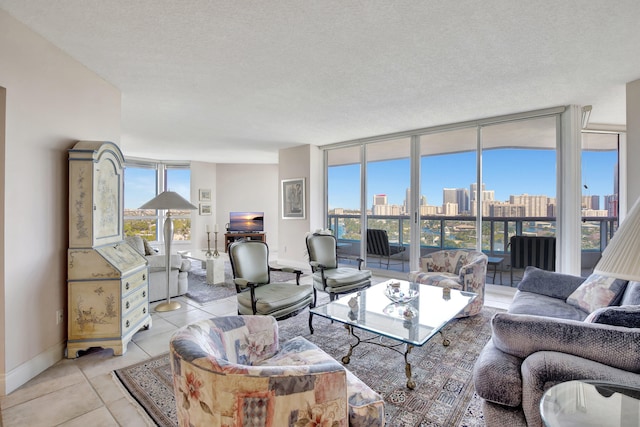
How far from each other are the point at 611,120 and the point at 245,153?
22.2 feet

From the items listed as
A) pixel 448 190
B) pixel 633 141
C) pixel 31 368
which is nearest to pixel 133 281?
pixel 31 368

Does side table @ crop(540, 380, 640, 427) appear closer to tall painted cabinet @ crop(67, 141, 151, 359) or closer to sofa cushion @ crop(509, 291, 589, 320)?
sofa cushion @ crop(509, 291, 589, 320)

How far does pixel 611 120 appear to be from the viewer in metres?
4.46

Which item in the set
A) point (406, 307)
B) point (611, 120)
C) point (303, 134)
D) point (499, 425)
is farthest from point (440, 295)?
point (611, 120)

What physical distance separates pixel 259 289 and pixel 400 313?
146 centimetres

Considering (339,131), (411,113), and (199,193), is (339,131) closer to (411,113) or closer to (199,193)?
(411,113)

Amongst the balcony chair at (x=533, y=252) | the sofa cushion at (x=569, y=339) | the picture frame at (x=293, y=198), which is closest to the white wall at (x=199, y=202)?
the picture frame at (x=293, y=198)

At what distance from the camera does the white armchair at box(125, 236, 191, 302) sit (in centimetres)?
395

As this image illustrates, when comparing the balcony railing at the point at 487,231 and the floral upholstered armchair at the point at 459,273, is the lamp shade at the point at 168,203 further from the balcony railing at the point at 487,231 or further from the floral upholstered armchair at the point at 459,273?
the balcony railing at the point at 487,231

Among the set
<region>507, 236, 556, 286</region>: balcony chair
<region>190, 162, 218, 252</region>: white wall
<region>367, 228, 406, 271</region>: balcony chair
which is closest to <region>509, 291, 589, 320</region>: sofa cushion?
<region>507, 236, 556, 286</region>: balcony chair

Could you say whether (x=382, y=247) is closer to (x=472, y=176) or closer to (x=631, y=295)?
(x=472, y=176)

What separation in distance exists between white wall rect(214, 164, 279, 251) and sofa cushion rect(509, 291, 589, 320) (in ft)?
21.8

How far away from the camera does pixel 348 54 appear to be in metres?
2.53

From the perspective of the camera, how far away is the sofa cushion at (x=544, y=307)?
2334mm
